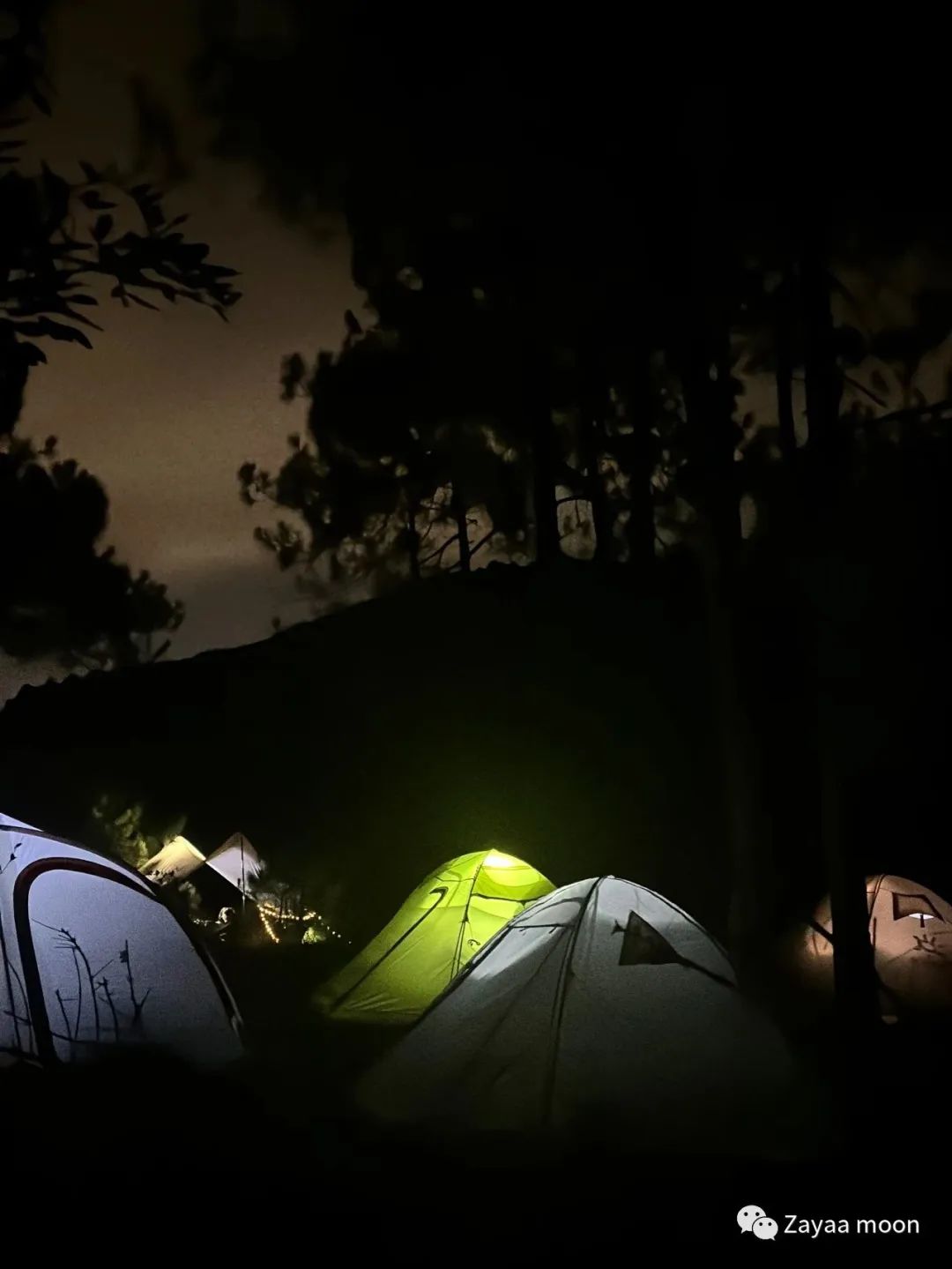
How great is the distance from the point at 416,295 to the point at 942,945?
33.1ft

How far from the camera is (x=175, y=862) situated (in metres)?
18.9

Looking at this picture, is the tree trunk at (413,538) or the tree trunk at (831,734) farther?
the tree trunk at (413,538)

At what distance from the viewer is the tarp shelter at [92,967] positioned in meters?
7.28

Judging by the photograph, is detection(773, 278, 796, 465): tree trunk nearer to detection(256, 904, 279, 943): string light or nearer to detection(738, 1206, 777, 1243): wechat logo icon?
detection(738, 1206, 777, 1243): wechat logo icon

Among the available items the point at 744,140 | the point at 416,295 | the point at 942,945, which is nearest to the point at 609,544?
the point at 416,295

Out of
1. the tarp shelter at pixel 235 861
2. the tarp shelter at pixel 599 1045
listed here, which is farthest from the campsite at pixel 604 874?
the tarp shelter at pixel 235 861

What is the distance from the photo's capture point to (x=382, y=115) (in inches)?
322

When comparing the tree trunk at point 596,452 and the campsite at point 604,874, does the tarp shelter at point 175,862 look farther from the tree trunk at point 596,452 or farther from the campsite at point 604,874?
the tree trunk at point 596,452

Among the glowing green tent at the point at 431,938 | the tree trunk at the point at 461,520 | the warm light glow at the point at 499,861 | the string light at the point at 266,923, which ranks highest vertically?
the tree trunk at the point at 461,520

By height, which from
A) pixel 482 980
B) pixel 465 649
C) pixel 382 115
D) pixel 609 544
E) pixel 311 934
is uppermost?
pixel 382 115

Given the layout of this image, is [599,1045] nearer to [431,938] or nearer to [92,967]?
[92,967]

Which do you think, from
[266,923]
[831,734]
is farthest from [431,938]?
[266,923]

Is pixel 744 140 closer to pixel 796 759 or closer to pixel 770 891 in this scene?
pixel 770 891

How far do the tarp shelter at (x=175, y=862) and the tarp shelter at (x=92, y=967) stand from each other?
1087 cm
